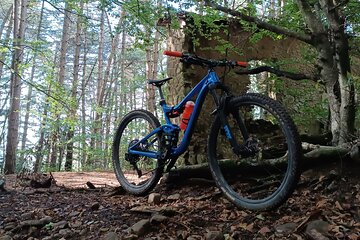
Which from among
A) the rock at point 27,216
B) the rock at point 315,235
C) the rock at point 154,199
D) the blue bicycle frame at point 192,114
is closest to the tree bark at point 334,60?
the blue bicycle frame at point 192,114

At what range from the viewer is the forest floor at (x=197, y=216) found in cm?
221

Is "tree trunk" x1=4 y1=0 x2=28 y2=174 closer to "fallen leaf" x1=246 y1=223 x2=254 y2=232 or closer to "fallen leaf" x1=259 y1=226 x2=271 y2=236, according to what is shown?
"fallen leaf" x1=246 y1=223 x2=254 y2=232

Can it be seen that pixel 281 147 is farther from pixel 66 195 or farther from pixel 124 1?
pixel 124 1

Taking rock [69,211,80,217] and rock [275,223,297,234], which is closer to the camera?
rock [275,223,297,234]

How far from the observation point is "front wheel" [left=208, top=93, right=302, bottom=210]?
7.59 ft

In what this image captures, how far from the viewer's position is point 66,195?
4.11 meters

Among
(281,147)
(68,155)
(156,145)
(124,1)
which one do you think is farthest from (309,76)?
(68,155)

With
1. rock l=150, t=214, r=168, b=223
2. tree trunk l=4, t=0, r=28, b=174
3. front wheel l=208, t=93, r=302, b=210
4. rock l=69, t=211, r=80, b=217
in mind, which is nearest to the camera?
front wheel l=208, t=93, r=302, b=210

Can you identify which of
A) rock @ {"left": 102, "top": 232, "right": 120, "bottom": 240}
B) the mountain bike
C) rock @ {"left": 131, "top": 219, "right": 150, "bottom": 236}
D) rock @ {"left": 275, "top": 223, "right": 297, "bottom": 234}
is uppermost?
the mountain bike

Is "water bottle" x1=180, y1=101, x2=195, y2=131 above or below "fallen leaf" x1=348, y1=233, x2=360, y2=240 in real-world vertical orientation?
above

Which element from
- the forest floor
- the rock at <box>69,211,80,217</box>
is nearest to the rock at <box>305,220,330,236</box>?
the forest floor

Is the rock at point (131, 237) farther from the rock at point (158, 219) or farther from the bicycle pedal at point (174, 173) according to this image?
the bicycle pedal at point (174, 173)

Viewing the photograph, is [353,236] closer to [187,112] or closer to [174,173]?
[187,112]

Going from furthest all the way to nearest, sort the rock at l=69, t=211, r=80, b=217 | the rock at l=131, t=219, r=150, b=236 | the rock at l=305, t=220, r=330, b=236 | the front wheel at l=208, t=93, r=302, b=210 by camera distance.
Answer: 1. the rock at l=69, t=211, r=80, b=217
2. the rock at l=131, t=219, r=150, b=236
3. the front wheel at l=208, t=93, r=302, b=210
4. the rock at l=305, t=220, r=330, b=236
